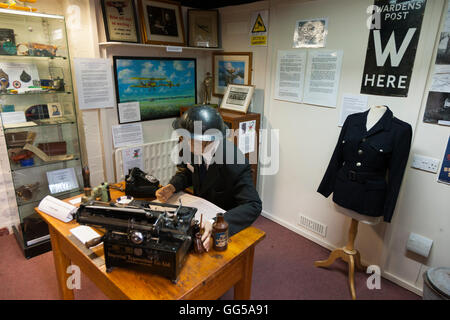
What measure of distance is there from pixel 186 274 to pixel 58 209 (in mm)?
1040

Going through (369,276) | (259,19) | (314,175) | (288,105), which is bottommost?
(369,276)

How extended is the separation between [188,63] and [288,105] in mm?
1467

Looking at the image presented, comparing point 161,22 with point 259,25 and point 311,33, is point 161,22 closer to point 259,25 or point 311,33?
point 259,25

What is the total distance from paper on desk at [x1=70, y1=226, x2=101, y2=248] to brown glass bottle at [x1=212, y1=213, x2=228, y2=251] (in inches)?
27.8

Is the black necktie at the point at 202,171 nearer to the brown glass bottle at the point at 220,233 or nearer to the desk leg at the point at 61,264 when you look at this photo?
the brown glass bottle at the point at 220,233

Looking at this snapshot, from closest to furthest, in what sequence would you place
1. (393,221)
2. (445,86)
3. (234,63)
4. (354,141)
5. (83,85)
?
1. (445,86)
2. (354,141)
3. (393,221)
4. (83,85)
5. (234,63)

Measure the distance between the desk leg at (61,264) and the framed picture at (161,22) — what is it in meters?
2.22

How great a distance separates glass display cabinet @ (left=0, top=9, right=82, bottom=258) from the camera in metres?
2.53

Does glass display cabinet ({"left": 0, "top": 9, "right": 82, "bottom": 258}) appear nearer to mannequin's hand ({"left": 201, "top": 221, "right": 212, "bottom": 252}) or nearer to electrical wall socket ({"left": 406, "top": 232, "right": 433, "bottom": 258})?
mannequin's hand ({"left": 201, "top": 221, "right": 212, "bottom": 252})

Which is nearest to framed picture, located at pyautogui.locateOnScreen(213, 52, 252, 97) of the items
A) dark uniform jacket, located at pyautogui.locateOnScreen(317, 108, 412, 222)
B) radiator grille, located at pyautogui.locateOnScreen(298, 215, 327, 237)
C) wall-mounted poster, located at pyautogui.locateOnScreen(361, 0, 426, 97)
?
wall-mounted poster, located at pyautogui.locateOnScreen(361, 0, 426, 97)

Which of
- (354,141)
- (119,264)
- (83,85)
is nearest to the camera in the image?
(119,264)

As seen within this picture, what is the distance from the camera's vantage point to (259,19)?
320 cm

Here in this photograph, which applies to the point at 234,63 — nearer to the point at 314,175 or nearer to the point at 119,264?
the point at 314,175
